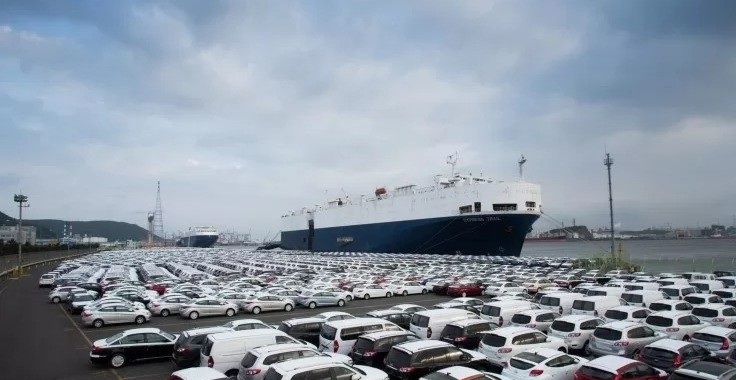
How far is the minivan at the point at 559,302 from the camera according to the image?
Answer: 19.5 meters

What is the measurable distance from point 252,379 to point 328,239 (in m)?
87.3

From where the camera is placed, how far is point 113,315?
21797 mm

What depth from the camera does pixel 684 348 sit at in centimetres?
1188

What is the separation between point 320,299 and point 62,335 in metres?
12.2

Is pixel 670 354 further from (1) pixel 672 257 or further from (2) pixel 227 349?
(1) pixel 672 257

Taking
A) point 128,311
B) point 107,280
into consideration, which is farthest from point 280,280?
point 128,311

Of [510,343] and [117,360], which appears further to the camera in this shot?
A: [117,360]

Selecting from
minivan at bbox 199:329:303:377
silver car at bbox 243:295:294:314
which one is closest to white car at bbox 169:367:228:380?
minivan at bbox 199:329:303:377

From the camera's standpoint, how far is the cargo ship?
5975 centimetres

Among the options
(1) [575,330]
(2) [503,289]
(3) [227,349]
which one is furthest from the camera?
(2) [503,289]

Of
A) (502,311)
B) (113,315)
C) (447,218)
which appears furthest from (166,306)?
(447,218)

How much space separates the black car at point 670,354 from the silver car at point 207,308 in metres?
18.6

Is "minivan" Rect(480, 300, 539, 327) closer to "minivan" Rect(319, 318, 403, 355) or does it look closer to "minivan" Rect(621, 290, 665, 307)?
"minivan" Rect(319, 318, 403, 355)

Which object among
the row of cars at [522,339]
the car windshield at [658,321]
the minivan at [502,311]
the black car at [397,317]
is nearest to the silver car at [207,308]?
the row of cars at [522,339]
